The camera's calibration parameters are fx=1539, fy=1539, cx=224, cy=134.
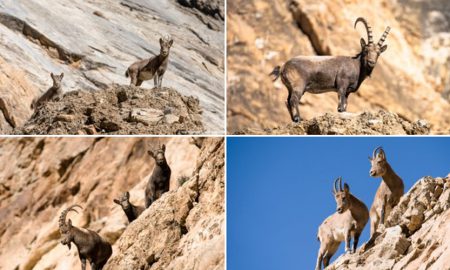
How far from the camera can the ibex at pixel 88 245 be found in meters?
22.3

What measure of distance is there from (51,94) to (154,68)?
6.09 feet

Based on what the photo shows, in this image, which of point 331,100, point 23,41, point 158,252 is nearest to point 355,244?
point 158,252

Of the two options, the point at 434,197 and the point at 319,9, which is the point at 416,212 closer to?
the point at 434,197

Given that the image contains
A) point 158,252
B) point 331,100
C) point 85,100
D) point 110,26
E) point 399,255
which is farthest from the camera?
point 110,26

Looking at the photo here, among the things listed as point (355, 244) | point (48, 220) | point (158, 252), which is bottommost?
point (48, 220)

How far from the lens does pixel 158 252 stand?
21406mm

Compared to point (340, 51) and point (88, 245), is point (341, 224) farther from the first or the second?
point (340, 51)

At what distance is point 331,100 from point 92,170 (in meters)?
6.10

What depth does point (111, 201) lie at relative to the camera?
2502cm

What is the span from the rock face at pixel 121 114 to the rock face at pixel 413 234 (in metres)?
6.14

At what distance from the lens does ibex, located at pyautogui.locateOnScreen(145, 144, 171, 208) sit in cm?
2306

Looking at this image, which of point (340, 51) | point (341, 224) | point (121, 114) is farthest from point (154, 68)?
point (341, 224)

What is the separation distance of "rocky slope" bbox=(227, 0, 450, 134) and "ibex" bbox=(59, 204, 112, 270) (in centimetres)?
764

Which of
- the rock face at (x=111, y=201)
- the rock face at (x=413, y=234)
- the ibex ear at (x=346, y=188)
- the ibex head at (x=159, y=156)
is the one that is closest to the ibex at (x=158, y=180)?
the ibex head at (x=159, y=156)
